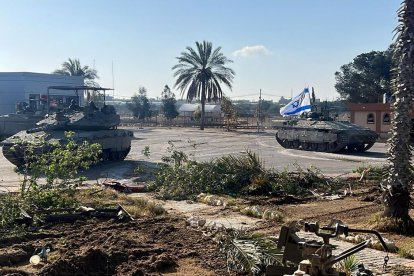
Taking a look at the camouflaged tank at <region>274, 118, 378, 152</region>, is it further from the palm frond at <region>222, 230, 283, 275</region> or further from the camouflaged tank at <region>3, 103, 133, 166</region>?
the palm frond at <region>222, 230, 283, 275</region>

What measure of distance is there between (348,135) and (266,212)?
1793cm

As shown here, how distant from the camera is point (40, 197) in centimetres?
1099

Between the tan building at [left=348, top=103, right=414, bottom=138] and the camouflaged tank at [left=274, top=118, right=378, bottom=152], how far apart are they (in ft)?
38.4

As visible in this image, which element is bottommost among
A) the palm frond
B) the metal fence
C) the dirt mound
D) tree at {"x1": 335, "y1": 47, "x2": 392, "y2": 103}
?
the metal fence

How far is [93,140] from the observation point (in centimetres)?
2097

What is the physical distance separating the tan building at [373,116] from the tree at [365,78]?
358 inches

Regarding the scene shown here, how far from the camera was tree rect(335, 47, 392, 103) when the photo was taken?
174 ft

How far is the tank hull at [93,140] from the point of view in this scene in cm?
1961

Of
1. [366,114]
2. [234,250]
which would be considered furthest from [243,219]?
[366,114]

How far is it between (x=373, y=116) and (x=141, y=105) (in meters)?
39.9

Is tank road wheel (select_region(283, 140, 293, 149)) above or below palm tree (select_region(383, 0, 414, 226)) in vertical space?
below

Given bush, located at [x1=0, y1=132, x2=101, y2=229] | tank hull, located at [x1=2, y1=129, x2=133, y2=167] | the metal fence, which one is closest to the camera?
bush, located at [x1=0, y1=132, x2=101, y2=229]

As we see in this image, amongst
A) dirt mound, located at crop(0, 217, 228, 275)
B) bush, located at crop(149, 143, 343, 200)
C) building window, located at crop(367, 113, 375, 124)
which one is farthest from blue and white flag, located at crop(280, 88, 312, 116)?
dirt mound, located at crop(0, 217, 228, 275)

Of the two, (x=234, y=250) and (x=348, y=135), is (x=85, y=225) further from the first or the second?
(x=348, y=135)
